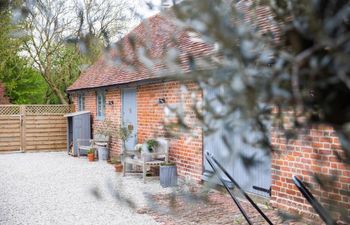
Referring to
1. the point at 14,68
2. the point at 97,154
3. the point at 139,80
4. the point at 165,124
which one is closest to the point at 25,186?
the point at 139,80

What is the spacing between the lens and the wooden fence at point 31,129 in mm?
17234

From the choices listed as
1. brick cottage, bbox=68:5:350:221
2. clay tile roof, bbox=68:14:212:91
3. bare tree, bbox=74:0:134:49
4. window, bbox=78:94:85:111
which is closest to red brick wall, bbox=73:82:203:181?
brick cottage, bbox=68:5:350:221

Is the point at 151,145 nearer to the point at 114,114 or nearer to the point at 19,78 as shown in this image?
the point at 114,114

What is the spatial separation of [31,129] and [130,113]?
6251 millimetres

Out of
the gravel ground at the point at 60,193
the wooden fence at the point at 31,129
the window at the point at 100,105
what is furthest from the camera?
the wooden fence at the point at 31,129

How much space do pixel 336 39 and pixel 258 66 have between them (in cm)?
22

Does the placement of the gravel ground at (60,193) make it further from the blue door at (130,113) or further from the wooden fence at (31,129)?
the wooden fence at (31,129)

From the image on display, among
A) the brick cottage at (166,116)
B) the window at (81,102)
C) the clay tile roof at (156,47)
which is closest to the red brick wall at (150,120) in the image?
the brick cottage at (166,116)

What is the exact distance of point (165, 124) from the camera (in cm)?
140

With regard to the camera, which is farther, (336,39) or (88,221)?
(88,221)

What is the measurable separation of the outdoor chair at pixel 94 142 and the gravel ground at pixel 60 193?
1.89 feet

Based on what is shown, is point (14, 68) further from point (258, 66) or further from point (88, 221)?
point (258, 66)

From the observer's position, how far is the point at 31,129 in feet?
57.4

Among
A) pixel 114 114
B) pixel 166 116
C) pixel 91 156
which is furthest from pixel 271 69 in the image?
pixel 91 156
